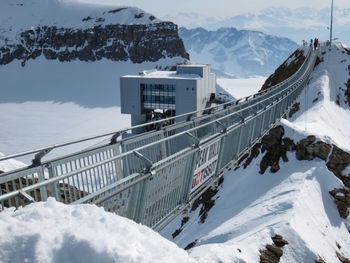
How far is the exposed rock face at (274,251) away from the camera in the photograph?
50.8ft

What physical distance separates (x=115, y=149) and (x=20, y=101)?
115 m

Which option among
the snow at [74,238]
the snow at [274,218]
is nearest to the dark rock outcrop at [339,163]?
the snow at [274,218]

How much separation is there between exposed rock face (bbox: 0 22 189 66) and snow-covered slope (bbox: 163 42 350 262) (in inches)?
3909

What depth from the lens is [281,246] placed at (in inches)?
657

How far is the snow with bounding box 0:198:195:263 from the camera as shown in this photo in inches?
167

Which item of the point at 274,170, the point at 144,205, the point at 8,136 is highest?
the point at 144,205

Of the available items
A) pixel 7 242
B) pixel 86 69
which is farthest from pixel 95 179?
pixel 86 69

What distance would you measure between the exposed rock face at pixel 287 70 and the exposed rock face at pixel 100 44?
251 ft

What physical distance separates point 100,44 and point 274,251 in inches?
5152

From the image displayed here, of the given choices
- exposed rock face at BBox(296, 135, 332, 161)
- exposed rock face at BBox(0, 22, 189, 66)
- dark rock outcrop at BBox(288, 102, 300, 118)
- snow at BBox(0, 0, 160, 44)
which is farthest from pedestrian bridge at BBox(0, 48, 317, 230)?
snow at BBox(0, 0, 160, 44)

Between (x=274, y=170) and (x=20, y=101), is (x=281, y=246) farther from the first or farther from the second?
(x=20, y=101)

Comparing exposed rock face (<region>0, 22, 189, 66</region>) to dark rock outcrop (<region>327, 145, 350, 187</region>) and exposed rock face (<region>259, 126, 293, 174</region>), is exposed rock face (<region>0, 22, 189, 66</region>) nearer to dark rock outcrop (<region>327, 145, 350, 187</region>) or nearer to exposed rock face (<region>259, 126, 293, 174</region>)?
exposed rock face (<region>259, 126, 293, 174</region>)

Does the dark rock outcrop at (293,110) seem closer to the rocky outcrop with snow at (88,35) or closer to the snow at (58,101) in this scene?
the snow at (58,101)

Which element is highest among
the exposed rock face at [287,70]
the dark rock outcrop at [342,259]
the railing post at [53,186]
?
the railing post at [53,186]
